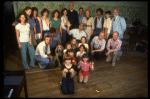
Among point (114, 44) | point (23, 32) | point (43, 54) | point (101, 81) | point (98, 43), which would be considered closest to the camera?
point (101, 81)

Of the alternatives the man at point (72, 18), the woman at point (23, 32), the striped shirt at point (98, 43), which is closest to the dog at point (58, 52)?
the woman at point (23, 32)

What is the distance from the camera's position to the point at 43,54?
11.8 ft

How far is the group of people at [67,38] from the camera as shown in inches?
122

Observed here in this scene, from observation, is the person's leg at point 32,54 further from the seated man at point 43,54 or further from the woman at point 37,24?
the woman at point 37,24

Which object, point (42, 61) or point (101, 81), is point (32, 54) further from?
point (101, 81)

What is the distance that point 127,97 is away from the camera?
2.62 m

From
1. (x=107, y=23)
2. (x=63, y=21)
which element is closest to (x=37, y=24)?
(x=63, y=21)

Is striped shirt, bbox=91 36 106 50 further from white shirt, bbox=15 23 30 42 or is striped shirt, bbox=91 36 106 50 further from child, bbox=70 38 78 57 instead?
white shirt, bbox=15 23 30 42

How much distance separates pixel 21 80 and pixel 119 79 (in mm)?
2640

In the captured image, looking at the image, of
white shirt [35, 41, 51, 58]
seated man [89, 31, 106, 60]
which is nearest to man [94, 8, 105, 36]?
seated man [89, 31, 106, 60]

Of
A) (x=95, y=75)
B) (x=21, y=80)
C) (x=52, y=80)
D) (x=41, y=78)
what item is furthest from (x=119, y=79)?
(x=21, y=80)

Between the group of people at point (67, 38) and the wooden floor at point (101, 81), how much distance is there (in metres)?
0.24

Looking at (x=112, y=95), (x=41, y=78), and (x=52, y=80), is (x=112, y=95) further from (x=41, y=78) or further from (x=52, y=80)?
(x=41, y=78)

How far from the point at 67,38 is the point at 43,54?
1.58 metres
